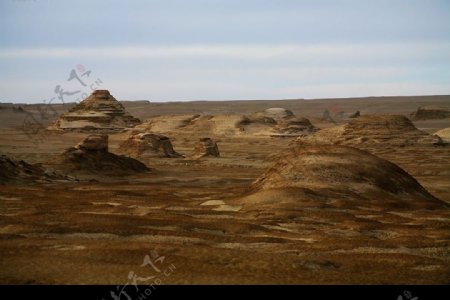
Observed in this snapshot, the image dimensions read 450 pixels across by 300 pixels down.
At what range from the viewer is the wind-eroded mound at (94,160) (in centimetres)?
2697

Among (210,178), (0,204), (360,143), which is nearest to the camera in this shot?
(0,204)

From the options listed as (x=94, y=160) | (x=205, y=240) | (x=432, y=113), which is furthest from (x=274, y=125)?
(x=205, y=240)

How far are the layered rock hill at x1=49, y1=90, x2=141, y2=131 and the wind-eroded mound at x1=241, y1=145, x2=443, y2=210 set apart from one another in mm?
48631

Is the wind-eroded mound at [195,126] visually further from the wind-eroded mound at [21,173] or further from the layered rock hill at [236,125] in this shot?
the wind-eroded mound at [21,173]

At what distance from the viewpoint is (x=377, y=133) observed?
4647 centimetres

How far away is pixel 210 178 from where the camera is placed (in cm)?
2547

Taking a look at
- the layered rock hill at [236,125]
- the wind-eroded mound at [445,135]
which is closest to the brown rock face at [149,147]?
the wind-eroded mound at [445,135]

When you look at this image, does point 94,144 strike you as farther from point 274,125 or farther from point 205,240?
point 274,125

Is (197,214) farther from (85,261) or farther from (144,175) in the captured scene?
(144,175)

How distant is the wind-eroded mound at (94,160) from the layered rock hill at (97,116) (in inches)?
1455

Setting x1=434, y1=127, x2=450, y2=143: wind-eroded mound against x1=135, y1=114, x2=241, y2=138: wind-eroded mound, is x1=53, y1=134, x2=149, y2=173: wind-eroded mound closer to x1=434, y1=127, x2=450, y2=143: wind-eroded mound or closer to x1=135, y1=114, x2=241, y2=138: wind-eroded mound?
x1=434, y1=127, x2=450, y2=143: wind-eroded mound

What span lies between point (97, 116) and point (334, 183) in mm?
51958

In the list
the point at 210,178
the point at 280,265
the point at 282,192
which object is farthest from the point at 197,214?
the point at 210,178
